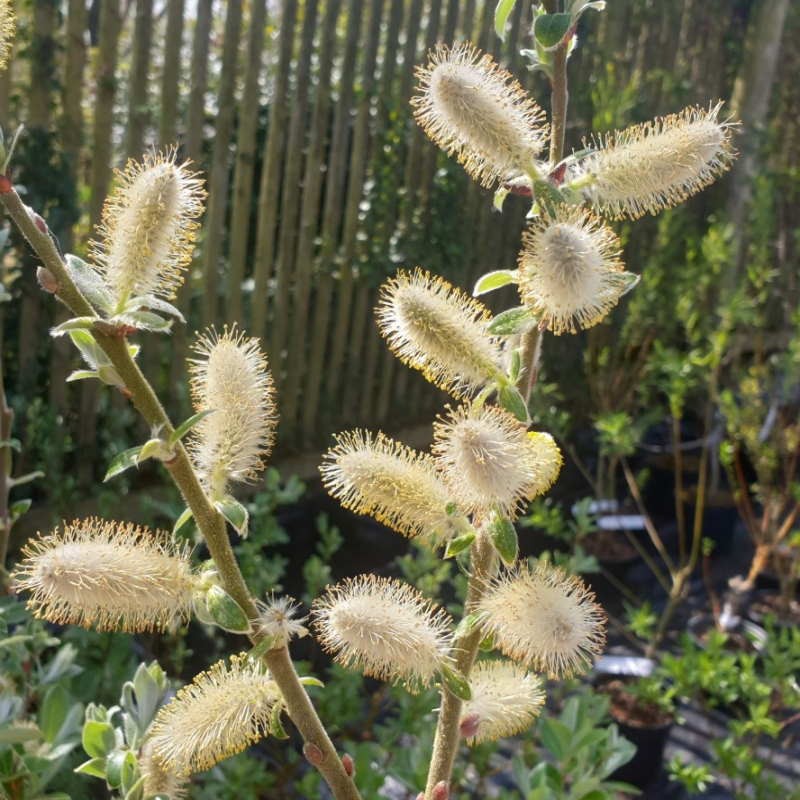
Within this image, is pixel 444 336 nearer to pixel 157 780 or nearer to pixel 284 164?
pixel 157 780

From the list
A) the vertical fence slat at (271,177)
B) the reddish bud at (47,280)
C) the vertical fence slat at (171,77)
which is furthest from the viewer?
the vertical fence slat at (271,177)

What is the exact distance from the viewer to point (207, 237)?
268 centimetres

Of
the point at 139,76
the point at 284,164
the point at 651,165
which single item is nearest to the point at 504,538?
the point at 651,165

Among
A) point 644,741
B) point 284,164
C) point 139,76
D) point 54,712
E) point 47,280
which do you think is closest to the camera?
point 47,280

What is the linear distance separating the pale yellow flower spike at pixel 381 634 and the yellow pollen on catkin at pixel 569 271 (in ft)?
0.72

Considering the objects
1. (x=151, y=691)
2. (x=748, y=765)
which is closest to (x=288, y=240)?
(x=748, y=765)

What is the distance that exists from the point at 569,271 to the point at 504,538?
179mm

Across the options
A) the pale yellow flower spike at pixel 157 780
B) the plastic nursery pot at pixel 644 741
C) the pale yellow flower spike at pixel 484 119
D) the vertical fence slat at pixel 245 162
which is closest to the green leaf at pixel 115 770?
the pale yellow flower spike at pixel 157 780

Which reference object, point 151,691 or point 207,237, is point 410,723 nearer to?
point 151,691

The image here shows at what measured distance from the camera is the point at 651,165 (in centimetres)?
63

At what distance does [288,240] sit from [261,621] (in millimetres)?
2477

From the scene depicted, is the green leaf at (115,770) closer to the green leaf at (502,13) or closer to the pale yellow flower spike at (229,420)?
the pale yellow flower spike at (229,420)

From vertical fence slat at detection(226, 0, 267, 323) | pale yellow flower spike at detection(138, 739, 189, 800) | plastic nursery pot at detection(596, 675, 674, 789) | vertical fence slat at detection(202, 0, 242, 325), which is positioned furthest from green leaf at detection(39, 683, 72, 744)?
vertical fence slat at detection(226, 0, 267, 323)

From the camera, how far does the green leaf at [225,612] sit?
52cm
